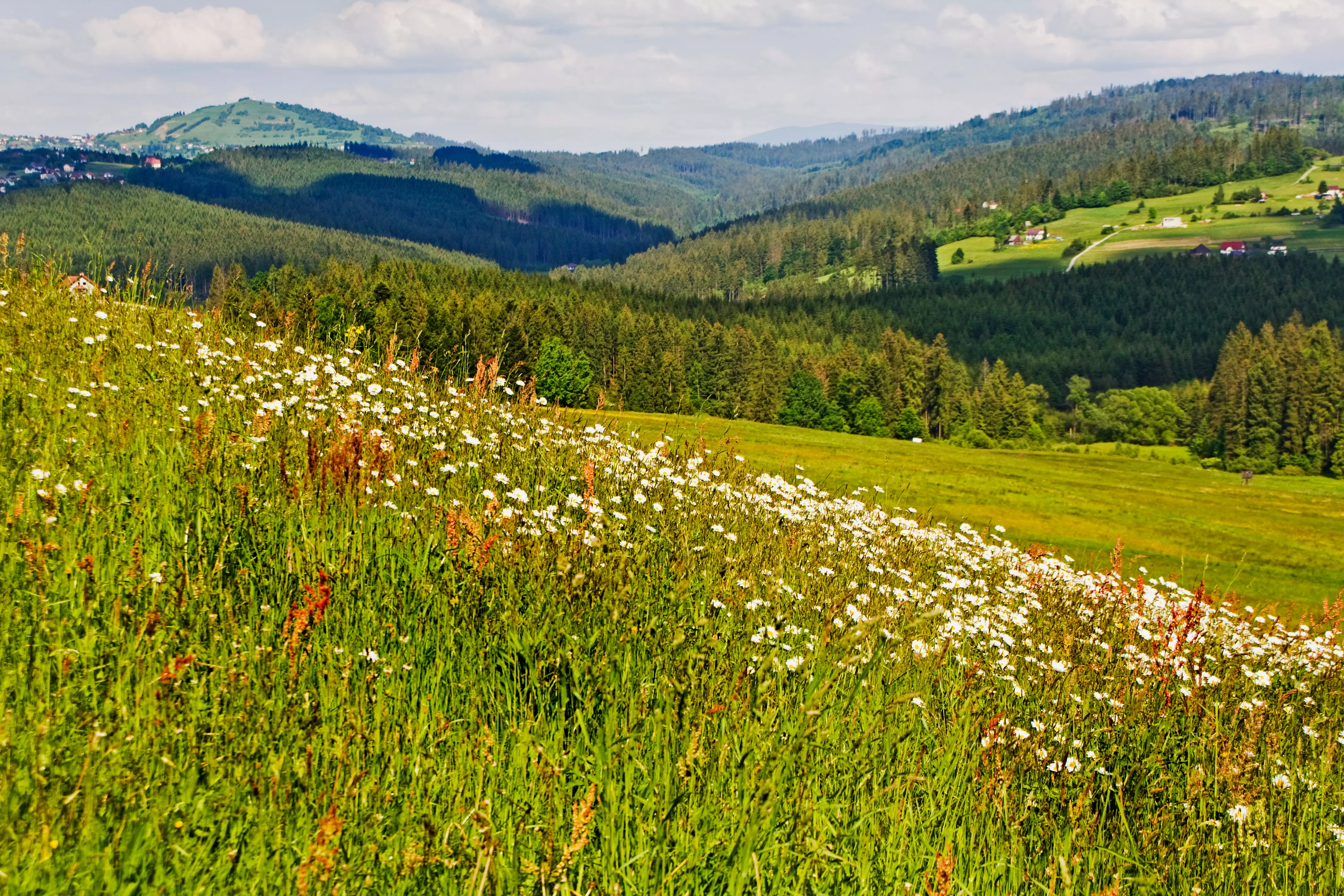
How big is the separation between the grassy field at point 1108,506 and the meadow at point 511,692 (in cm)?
1650

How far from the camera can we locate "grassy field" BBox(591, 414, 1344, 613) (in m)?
33.9

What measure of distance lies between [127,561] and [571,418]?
597cm

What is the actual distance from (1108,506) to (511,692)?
4837 cm

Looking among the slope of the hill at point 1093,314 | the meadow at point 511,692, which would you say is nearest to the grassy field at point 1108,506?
the meadow at point 511,692

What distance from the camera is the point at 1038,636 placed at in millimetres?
7250

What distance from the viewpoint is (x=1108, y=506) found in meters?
45.9

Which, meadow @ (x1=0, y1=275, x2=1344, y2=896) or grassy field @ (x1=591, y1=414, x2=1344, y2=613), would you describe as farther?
grassy field @ (x1=591, y1=414, x2=1344, y2=613)

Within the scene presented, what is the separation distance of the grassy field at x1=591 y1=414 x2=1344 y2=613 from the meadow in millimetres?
16504

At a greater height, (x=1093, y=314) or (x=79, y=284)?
(x=1093, y=314)

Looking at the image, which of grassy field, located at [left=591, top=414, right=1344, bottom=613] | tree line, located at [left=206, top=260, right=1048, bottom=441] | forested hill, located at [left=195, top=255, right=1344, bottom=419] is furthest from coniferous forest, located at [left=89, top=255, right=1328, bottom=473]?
grassy field, located at [left=591, top=414, right=1344, bottom=613]

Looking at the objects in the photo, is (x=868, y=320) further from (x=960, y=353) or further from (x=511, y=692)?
(x=511, y=692)

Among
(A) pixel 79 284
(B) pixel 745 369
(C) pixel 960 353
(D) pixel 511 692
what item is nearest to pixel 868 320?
(C) pixel 960 353

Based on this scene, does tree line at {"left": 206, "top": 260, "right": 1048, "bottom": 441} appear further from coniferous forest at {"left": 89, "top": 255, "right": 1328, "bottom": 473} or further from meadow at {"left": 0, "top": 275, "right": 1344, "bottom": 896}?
meadow at {"left": 0, "top": 275, "right": 1344, "bottom": 896}

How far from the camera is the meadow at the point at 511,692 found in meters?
2.76
